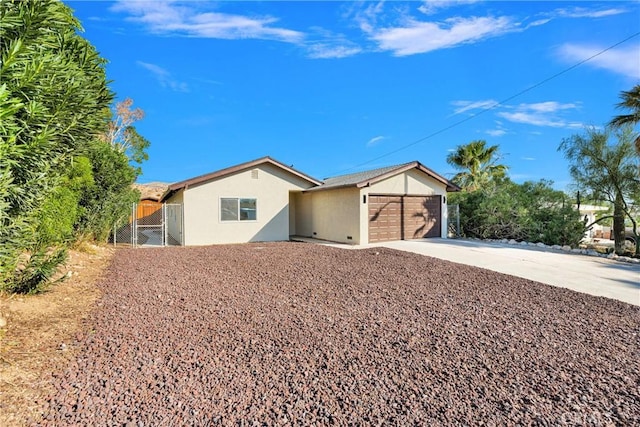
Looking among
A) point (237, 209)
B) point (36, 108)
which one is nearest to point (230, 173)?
point (237, 209)

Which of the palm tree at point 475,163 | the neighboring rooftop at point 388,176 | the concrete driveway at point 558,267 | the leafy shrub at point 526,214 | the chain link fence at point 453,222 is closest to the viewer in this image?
the concrete driveway at point 558,267

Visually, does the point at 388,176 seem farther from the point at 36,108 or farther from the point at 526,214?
the point at 36,108

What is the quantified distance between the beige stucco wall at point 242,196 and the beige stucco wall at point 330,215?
136 cm

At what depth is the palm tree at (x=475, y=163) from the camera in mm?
23984

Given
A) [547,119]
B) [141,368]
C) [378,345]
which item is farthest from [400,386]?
[547,119]

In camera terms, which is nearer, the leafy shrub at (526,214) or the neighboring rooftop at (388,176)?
the leafy shrub at (526,214)

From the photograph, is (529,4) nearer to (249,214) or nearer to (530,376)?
(530,376)

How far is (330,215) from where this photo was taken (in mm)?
Result: 15297

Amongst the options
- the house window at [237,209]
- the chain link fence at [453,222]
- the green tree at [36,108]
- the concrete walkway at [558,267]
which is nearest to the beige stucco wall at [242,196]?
the house window at [237,209]

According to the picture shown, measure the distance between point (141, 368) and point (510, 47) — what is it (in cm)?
1610

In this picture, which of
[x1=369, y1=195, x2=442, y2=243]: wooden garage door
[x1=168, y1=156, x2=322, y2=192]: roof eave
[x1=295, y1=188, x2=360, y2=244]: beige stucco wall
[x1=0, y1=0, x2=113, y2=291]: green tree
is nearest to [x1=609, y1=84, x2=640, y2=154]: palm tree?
[x1=369, y1=195, x2=442, y2=243]: wooden garage door

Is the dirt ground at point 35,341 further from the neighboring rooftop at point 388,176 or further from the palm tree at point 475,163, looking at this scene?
the palm tree at point 475,163

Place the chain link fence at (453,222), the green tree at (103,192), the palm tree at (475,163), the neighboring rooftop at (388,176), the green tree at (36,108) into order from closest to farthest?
1. the green tree at (36,108)
2. the green tree at (103,192)
3. the neighboring rooftop at (388,176)
4. the chain link fence at (453,222)
5. the palm tree at (475,163)

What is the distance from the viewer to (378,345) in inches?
144
